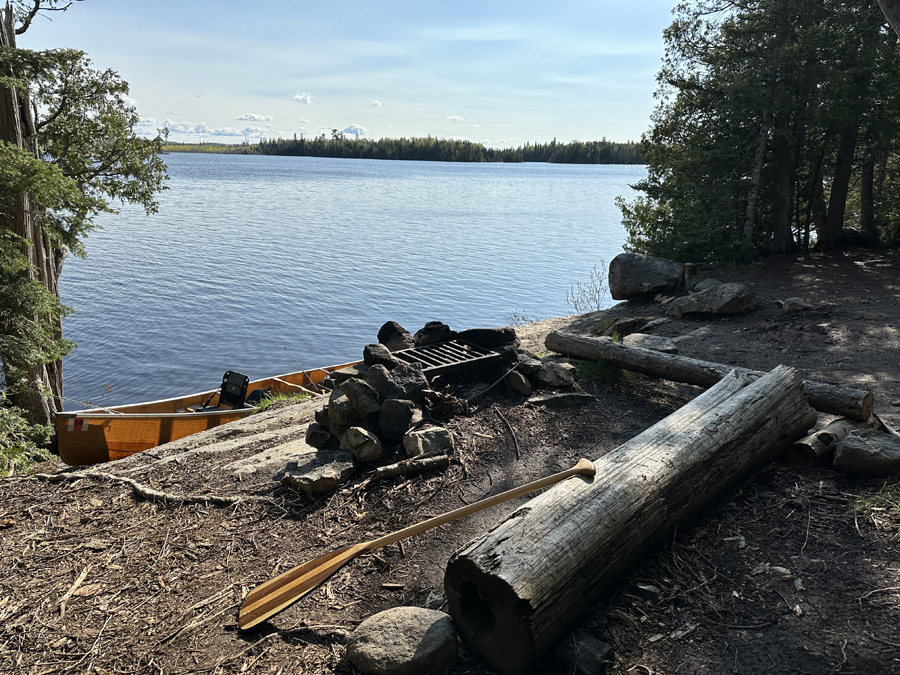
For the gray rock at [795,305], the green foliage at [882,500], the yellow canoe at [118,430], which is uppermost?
the gray rock at [795,305]

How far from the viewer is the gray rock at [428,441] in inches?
194

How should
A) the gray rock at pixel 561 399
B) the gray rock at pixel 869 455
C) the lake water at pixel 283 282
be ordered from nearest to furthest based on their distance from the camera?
the gray rock at pixel 869 455
the gray rock at pixel 561 399
the lake water at pixel 283 282

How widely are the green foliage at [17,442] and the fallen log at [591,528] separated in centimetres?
640

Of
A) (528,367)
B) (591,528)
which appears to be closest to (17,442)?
(528,367)

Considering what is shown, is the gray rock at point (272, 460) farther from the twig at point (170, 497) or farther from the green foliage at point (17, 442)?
the green foliage at point (17, 442)

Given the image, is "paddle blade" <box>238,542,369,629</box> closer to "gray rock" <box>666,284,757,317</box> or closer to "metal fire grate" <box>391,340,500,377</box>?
"metal fire grate" <box>391,340,500,377</box>

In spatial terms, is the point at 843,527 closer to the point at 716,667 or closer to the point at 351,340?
the point at 716,667

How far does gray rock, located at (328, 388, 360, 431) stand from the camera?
16.5 feet

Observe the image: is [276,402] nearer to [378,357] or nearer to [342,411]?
[378,357]

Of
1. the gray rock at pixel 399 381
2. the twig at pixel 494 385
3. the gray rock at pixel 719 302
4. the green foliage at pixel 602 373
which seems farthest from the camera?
the gray rock at pixel 719 302

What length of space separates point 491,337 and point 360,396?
223 centimetres

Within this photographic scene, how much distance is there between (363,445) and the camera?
486 cm

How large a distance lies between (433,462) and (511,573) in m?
2.13

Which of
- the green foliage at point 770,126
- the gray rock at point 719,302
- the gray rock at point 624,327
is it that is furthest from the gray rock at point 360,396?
the green foliage at point 770,126
